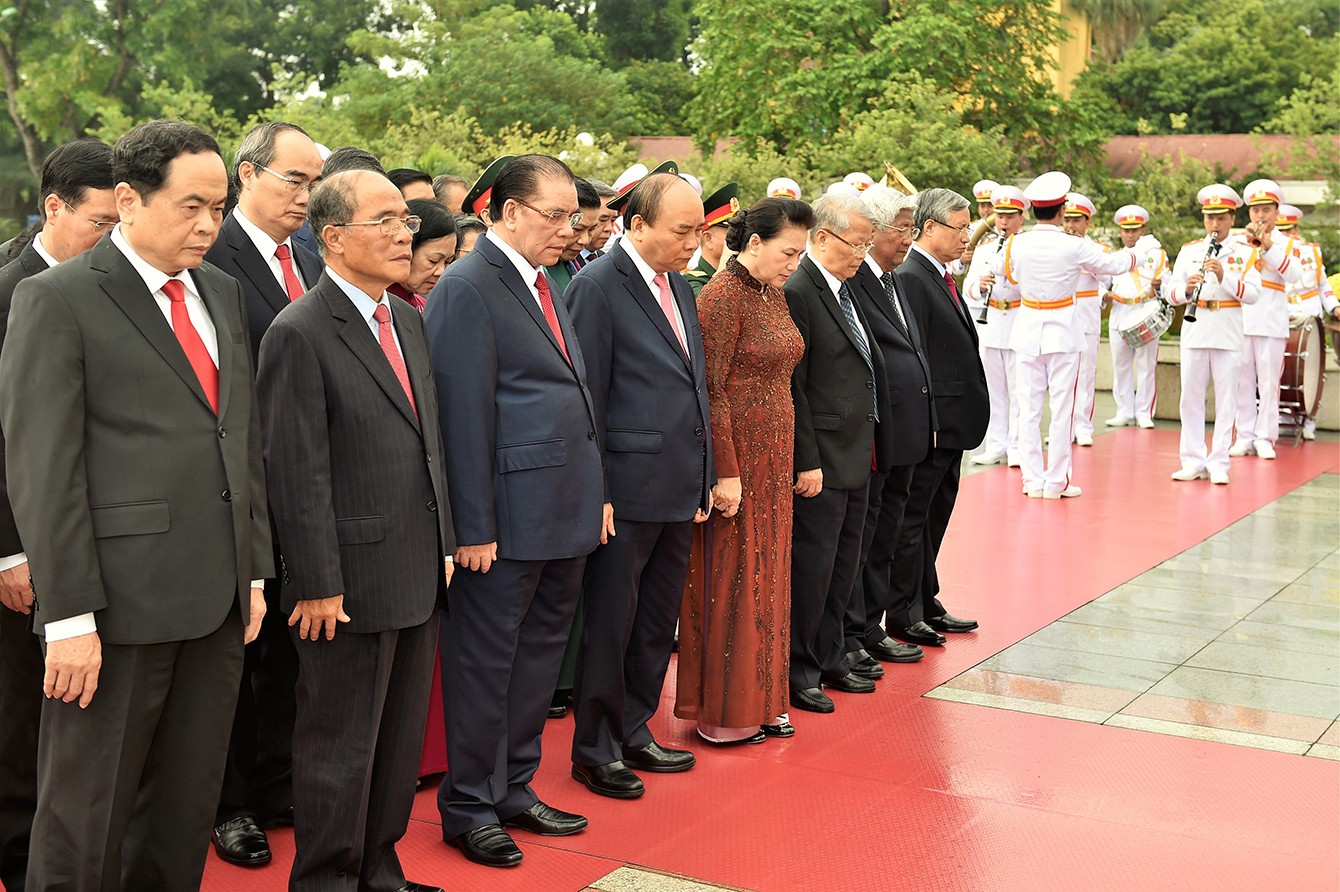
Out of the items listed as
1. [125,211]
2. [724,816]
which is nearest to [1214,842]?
[724,816]

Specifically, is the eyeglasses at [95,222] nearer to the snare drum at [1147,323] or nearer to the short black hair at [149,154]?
the short black hair at [149,154]

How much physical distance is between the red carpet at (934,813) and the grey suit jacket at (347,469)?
0.95m

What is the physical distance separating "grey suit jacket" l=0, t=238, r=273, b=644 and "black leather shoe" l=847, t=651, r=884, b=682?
11.0ft

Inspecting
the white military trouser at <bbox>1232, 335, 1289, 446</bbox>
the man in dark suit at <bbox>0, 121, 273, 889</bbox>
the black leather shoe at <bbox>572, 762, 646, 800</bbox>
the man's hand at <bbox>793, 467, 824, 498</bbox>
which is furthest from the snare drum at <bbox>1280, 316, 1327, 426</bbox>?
the man in dark suit at <bbox>0, 121, 273, 889</bbox>

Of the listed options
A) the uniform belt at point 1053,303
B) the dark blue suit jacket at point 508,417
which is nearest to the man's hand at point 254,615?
the dark blue suit jacket at point 508,417

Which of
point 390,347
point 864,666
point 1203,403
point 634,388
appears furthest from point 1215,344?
point 390,347

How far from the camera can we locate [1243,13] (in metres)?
36.8

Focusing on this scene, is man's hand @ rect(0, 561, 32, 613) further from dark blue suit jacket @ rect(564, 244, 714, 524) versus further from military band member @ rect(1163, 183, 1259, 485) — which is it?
military band member @ rect(1163, 183, 1259, 485)

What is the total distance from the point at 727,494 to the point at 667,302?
0.67m

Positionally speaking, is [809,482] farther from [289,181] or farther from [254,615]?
[254,615]

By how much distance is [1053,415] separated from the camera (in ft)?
35.3

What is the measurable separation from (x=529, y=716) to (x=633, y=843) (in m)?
0.48

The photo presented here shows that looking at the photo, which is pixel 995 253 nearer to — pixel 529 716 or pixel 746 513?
pixel 746 513

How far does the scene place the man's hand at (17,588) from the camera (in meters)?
3.53
